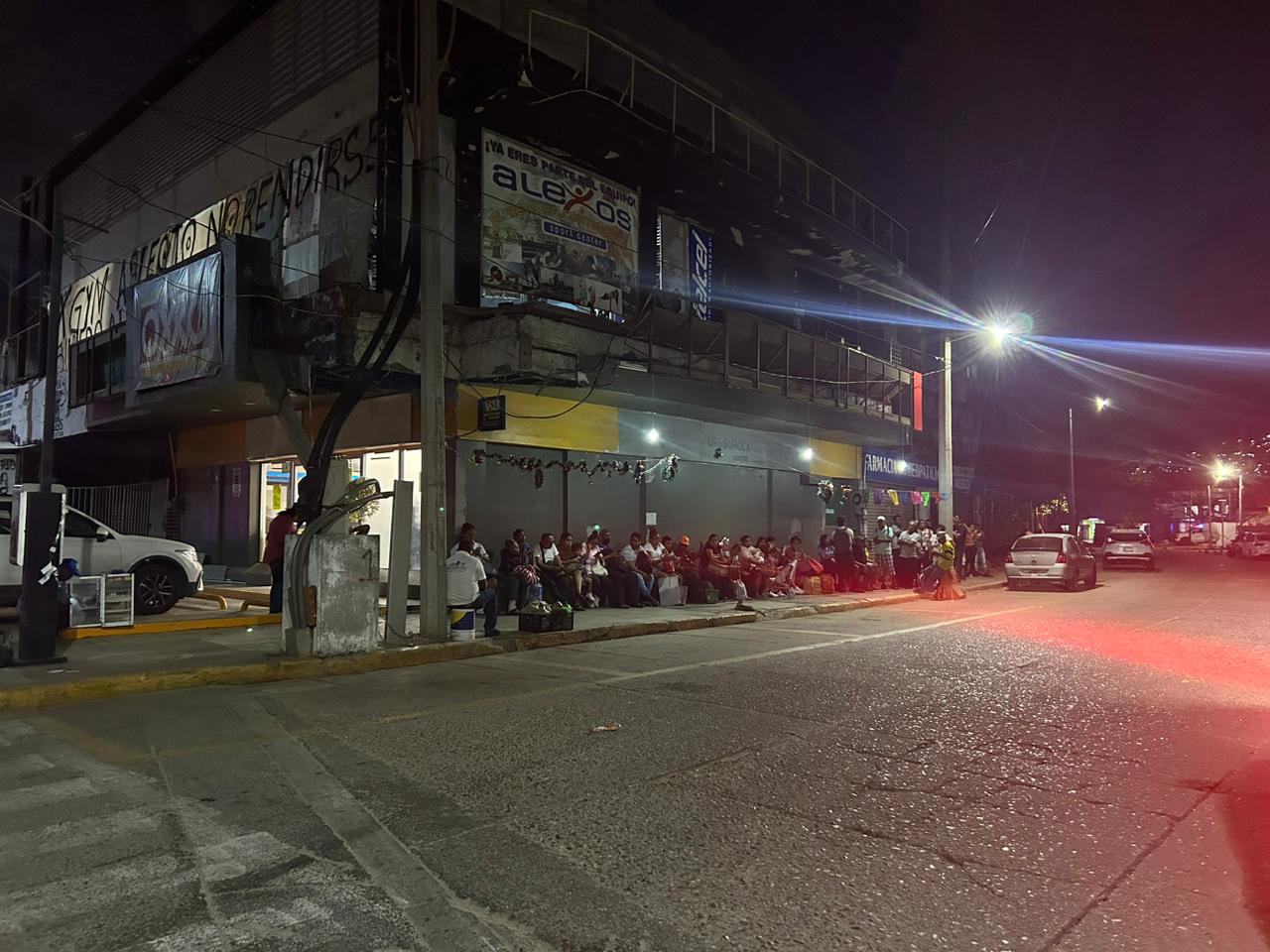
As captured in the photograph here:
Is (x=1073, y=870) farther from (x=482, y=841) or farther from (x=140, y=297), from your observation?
(x=140, y=297)

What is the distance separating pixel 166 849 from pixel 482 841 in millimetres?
1614

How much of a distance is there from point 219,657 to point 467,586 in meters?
3.18

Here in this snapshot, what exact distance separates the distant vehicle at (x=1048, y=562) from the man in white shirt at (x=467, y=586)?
1613 cm

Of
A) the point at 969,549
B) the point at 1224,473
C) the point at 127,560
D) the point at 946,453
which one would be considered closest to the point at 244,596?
the point at 127,560

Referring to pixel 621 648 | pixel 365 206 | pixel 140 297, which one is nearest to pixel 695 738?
pixel 621 648

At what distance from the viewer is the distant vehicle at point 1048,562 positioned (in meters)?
22.0

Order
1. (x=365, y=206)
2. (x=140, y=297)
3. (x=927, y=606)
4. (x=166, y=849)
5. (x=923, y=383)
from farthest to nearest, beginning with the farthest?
(x=923, y=383), (x=927, y=606), (x=140, y=297), (x=365, y=206), (x=166, y=849)

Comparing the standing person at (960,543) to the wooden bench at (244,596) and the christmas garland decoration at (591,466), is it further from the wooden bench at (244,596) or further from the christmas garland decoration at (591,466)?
the wooden bench at (244,596)

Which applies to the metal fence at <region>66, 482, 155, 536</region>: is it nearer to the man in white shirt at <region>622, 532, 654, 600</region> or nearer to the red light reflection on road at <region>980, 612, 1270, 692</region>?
the man in white shirt at <region>622, 532, 654, 600</region>

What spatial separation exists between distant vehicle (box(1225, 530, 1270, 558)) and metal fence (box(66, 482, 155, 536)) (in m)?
50.3

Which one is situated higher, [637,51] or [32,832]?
[637,51]

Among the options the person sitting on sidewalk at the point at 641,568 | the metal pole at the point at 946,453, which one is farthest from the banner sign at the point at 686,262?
the metal pole at the point at 946,453

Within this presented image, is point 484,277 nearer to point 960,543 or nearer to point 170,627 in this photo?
point 170,627

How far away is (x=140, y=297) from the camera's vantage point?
652 inches
